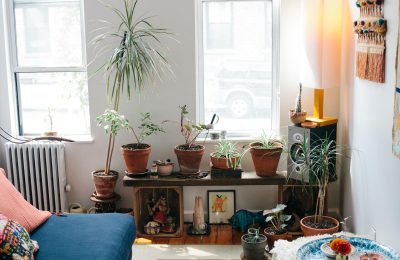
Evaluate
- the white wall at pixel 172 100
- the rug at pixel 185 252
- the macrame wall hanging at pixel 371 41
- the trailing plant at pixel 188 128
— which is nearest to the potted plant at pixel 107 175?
the white wall at pixel 172 100

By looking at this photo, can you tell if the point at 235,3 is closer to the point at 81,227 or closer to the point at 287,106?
the point at 287,106

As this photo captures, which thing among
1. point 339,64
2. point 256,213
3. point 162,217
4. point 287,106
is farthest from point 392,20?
point 162,217

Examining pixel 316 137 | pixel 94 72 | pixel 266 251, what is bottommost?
pixel 266 251

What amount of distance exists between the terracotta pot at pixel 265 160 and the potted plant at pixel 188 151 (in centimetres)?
42

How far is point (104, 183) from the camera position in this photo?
4.48 metres

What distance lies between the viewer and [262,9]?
456 cm

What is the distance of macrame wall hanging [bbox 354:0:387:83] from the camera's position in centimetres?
312

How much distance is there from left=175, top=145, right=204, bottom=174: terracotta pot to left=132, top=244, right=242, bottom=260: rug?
1.95 ft

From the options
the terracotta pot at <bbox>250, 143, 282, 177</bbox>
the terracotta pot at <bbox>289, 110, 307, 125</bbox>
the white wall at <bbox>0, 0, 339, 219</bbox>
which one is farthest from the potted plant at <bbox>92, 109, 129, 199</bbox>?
the terracotta pot at <bbox>289, 110, 307, 125</bbox>

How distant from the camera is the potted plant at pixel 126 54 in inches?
169

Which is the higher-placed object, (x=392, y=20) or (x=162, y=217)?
(x=392, y=20)

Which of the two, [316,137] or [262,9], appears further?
[262,9]

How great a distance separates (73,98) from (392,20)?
2.77m

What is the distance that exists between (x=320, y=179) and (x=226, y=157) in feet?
2.49
